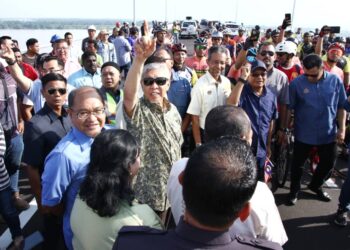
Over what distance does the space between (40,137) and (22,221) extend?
1749 millimetres

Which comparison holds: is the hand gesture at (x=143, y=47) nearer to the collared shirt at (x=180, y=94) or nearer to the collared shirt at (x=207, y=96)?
the collared shirt at (x=207, y=96)

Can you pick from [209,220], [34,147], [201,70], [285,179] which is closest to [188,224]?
[209,220]

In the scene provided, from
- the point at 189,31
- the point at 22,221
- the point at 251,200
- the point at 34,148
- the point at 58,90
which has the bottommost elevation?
the point at 22,221

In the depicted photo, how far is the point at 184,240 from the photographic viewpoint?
104 centimetres

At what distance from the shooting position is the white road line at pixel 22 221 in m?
3.19

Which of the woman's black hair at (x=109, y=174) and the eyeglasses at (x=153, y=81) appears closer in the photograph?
the woman's black hair at (x=109, y=174)

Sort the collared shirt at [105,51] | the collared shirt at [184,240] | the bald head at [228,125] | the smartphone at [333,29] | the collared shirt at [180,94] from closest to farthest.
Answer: the collared shirt at [184,240]
the bald head at [228,125]
the collared shirt at [180,94]
the smartphone at [333,29]
the collared shirt at [105,51]

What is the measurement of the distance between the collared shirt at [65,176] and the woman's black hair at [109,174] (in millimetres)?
364

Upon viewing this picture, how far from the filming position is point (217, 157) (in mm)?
1053

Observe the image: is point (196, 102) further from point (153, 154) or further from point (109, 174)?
point (109, 174)

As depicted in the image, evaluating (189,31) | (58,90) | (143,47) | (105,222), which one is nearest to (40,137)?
(58,90)

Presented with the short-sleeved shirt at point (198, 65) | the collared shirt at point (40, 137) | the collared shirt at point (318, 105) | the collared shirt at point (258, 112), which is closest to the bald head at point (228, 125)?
the collared shirt at point (40, 137)

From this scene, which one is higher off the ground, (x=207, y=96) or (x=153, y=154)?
(x=207, y=96)

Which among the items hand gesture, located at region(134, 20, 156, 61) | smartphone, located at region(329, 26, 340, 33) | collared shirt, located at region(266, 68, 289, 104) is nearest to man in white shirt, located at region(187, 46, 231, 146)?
collared shirt, located at region(266, 68, 289, 104)
